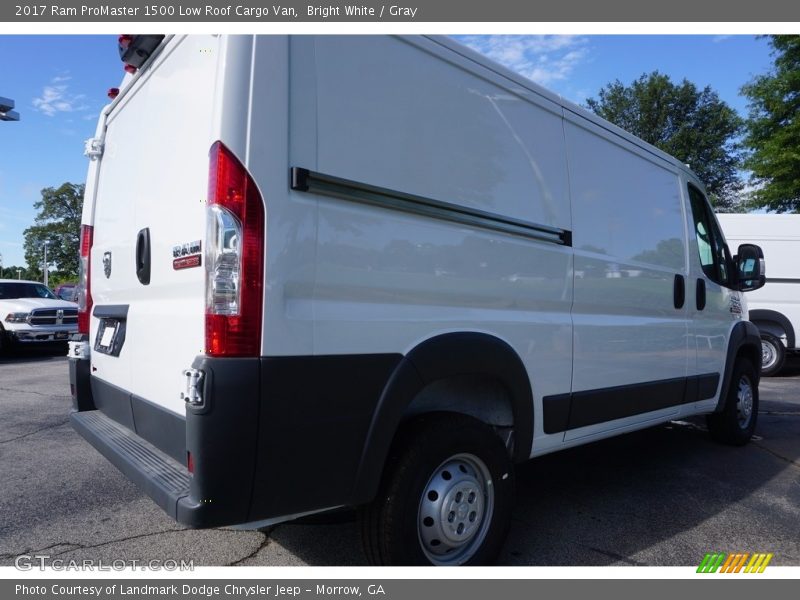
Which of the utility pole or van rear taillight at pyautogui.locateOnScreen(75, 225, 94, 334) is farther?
the utility pole

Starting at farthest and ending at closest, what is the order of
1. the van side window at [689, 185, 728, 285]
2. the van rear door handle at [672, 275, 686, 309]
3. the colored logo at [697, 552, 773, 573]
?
1. the van side window at [689, 185, 728, 285]
2. the van rear door handle at [672, 275, 686, 309]
3. the colored logo at [697, 552, 773, 573]

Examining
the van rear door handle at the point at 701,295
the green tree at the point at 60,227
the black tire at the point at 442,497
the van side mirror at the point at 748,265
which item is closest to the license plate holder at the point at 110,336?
the black tire at the point at 442,497

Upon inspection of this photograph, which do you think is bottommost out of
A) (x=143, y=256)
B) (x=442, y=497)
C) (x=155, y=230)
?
(x=442, y=497)

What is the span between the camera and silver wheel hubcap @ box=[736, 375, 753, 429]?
17.4 ft

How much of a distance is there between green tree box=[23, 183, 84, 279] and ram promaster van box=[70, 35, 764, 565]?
205 feet

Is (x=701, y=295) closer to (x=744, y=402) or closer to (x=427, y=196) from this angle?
(x=744, y=402)

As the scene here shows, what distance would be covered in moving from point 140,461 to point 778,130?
18.5 metres

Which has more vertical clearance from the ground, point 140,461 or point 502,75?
point 502,75

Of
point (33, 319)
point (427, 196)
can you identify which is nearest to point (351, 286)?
point (427, 196)

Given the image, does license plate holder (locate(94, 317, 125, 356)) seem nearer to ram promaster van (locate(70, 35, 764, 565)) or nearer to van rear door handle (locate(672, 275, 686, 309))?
ram promaster van (locate(70, 35, 764, 565))

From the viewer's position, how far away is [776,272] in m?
10.0

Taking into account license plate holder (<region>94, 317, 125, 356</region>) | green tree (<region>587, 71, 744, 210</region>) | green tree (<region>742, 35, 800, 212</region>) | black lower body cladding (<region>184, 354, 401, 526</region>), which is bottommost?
black lower body cladding (<region>184, 354, 401, 526</region>)

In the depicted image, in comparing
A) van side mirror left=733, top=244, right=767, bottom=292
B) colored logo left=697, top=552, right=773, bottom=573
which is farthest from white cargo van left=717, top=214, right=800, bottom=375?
colored logo left=697, top=552, right=773, bottom=573

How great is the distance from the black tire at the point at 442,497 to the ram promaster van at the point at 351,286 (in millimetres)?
10
